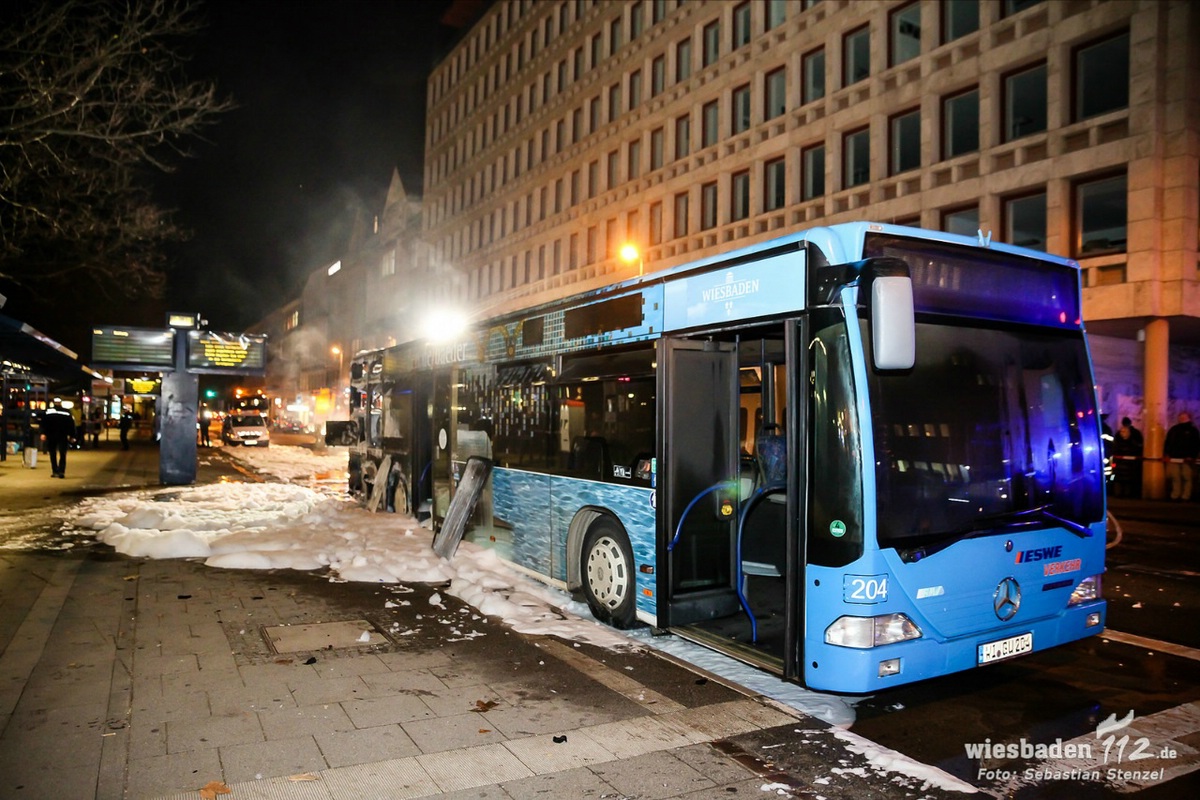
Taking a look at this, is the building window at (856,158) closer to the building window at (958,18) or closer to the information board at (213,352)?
the building window at (958,18)

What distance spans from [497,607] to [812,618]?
360 cm

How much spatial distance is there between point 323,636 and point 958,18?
84.0ft

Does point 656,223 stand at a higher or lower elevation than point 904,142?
lower

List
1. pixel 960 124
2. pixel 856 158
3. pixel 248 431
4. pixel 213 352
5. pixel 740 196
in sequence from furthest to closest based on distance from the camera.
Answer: pixel 248 431
pixel 740 196
pixel 856 158
pixel 960 124
pixel 213 352

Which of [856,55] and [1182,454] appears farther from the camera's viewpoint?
[856,55]

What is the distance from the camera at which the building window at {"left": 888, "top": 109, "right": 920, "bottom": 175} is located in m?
26.1

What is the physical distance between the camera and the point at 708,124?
34.4 meters

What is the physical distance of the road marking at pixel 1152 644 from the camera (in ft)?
22.1

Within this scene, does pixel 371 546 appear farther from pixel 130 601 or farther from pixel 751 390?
pixel 751 390

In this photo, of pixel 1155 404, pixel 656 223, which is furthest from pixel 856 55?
pixel 1155 404

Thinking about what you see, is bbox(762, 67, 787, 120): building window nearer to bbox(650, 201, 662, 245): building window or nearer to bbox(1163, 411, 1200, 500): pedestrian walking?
bbox(650, 201, 662, 245): building window

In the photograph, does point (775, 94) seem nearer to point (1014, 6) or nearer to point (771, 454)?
point (1014, 6)

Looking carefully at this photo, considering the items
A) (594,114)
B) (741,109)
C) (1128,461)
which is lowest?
(1128,461)

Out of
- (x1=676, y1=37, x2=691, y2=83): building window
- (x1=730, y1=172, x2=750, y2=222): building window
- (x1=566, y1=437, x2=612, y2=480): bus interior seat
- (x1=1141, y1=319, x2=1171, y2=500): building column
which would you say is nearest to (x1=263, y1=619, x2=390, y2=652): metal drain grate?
(x1=566, y1=437, x2=612, y2=480): bus interior seat
